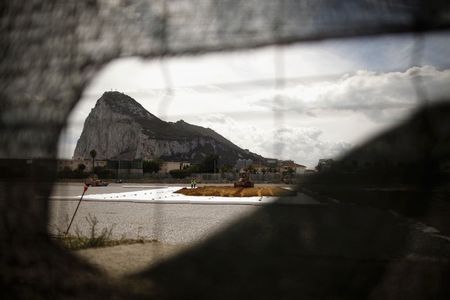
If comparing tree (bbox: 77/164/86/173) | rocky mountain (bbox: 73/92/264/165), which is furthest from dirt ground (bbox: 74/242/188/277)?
rocky mountain (bbox: 73/92/264/165)

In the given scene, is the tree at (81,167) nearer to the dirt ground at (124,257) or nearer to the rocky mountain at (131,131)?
the rocky mountain at (131,131)

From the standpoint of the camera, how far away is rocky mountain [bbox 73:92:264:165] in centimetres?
280

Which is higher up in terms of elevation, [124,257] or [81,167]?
[81,167]

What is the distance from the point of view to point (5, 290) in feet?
10.2

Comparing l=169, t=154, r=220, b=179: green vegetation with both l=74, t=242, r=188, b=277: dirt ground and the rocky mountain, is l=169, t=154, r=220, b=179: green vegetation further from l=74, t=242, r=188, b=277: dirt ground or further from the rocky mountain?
l=74, t=242, r=188, b=277: dirt ground

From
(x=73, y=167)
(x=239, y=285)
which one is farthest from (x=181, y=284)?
(x=73, y=167)

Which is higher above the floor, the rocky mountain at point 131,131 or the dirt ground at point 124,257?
the rocky mountain at point 131,131

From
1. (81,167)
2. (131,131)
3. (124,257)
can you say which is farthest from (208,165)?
(131,131)

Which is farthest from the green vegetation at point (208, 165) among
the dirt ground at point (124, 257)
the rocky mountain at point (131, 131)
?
the dirt ground at point (124, 257)

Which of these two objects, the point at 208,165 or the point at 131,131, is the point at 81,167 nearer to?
the point at 131,131

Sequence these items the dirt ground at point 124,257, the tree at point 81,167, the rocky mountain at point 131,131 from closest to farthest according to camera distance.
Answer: the rocky mountain at point 131,131 → the tree at point 81,167 → the dirt ground at point 124,257

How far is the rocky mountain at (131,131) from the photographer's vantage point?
2805 mm

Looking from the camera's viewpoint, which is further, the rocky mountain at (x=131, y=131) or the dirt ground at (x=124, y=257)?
the dirt ground at (x=124, y=257)

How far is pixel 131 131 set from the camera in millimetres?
3139
